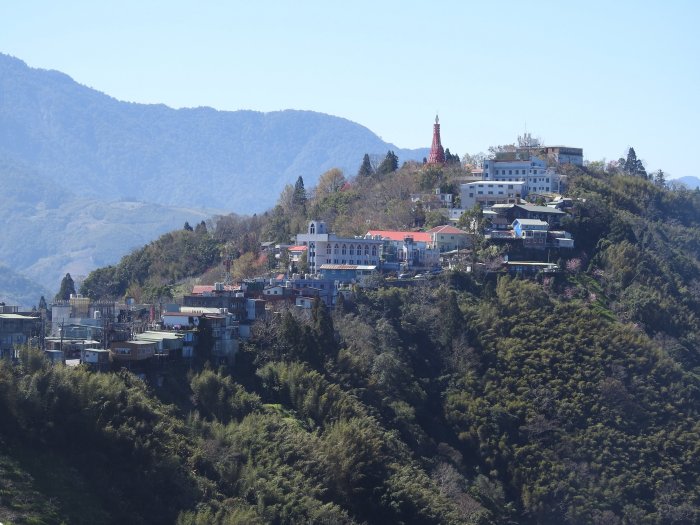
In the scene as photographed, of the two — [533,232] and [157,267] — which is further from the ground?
[533,232]

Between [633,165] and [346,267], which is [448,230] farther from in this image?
[633,165]

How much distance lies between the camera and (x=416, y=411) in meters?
47.1

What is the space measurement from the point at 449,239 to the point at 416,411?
13.7 metres

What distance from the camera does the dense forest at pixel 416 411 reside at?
1373 inches

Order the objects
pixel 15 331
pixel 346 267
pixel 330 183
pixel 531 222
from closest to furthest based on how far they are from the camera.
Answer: pixel 15 331 → pixel 346 267 → pixel 531 222 → pixel 330 183

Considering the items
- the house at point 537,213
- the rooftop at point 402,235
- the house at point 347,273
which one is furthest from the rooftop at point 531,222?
the house at point 347,273

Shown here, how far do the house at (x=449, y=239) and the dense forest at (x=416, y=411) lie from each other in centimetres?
172

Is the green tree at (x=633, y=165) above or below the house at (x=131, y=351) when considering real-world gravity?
above

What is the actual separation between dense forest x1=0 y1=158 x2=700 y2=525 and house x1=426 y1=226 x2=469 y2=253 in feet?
5.64

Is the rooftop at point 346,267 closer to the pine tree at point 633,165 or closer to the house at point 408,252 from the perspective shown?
the house at point 408,252

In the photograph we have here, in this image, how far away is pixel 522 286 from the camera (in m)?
53.4

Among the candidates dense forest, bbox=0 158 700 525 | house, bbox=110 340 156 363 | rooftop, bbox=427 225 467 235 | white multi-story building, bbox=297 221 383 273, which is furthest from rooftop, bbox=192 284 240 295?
rooftop, bbox=427 225 467 235

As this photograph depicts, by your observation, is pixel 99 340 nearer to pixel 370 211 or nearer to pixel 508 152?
pixel 370 211

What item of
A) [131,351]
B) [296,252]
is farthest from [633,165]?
[131,351]
